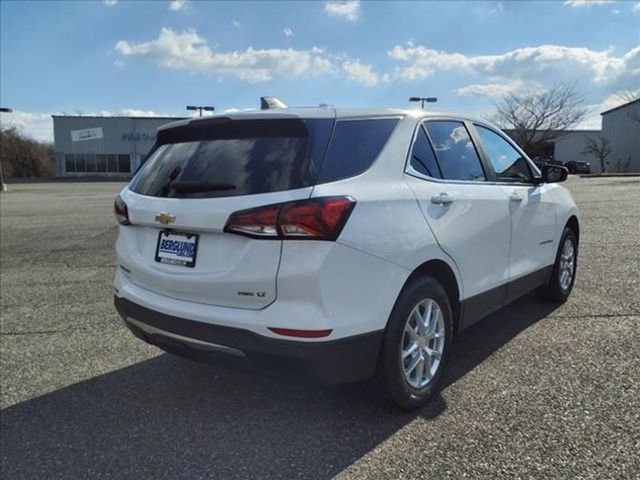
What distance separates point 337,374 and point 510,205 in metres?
2.10

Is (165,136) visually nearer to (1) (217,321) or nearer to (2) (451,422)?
(1) (217,321)

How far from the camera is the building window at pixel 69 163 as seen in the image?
5859 centimetres

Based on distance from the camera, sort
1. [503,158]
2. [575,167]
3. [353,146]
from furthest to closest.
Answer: [575,167] → [503,158] → [353,146]

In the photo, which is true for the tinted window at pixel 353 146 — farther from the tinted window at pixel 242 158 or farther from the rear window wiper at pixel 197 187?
the rear window wiper at pixel 197 187

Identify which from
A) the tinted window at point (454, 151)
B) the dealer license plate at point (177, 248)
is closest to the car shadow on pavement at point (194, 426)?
the dealer license plate at point (177, 248)

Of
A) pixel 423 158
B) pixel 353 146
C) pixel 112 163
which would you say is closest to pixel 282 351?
pixel 353 146

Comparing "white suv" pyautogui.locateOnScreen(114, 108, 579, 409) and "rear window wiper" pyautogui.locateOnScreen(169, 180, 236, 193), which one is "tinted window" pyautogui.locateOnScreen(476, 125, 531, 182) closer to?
"white suv" pyautogui.locateOnScreen(114, 108, 579, 409)

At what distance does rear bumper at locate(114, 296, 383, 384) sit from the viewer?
2525 mm

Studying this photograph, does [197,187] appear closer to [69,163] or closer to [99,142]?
[99,142]

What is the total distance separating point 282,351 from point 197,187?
995 millimetres

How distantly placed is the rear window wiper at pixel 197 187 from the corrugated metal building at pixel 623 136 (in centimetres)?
5668

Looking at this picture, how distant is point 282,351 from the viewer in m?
2.53

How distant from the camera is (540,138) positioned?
169 ft

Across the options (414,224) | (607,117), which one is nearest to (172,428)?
(414,224)
